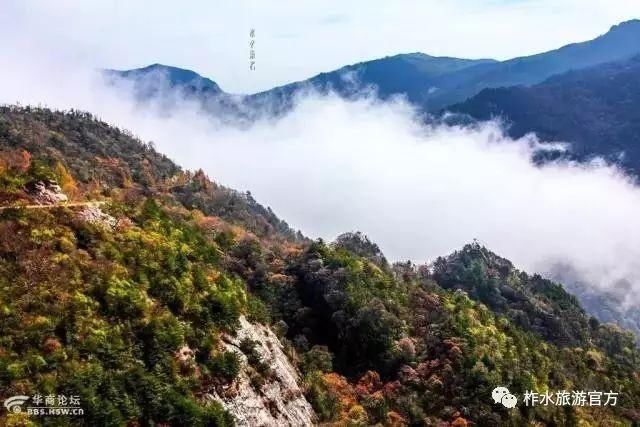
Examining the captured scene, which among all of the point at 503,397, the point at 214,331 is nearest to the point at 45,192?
the point at 214,331

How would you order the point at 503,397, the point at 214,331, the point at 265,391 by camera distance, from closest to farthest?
1. the point at 265,391
2. the point at 214,331
3. the point at 503,397

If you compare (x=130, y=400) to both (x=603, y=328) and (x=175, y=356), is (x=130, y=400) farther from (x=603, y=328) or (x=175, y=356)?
(x=603, y=328)

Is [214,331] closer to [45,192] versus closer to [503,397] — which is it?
[45,192]

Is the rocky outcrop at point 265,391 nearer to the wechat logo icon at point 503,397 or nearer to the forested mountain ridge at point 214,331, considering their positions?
the forested mountain ridge at point 214,331

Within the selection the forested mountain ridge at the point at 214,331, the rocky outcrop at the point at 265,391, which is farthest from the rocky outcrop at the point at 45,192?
the rocky outcrop at the point at 265,391

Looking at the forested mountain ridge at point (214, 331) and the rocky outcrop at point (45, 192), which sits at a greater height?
the rocky outcrop at point (45, 192)

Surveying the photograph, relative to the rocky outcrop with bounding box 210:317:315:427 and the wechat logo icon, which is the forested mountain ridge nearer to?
the rocky outcrop with bounding box 210:317:315:427
